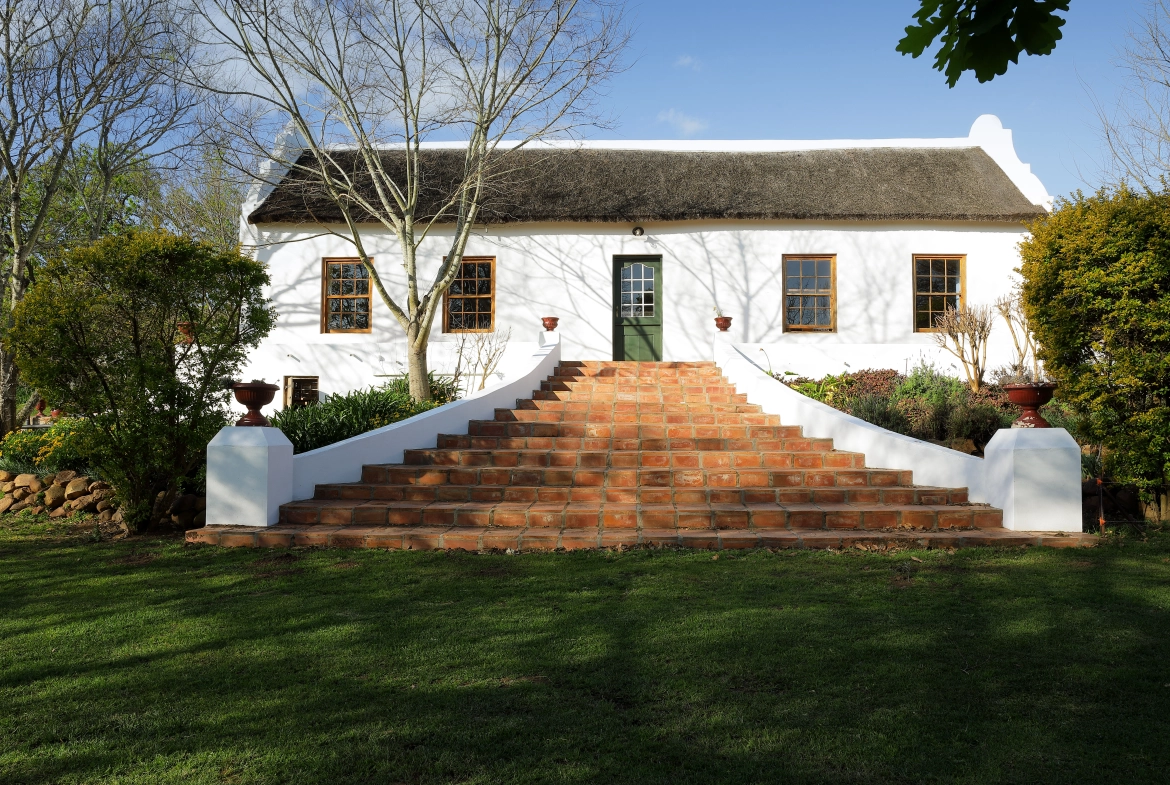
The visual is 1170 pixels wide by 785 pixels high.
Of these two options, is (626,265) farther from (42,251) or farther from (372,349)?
(42,251)

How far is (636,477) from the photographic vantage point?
7.85 metres

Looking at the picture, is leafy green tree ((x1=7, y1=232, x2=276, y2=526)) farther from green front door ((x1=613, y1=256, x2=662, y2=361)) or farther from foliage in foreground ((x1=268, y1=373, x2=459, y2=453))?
green front door ((x1=613, y1=256, x2=662, y2=361))

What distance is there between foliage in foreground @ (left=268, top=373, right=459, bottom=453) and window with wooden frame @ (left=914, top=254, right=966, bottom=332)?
30.9 feet

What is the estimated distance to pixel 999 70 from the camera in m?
2.37

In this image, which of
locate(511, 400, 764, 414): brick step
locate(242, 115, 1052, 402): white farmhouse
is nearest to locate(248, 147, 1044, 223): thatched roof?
locate(242, 115, 1052, 402): white farmhouse

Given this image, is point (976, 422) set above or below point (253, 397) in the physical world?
below

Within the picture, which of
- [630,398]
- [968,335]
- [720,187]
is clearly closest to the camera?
[630,398]

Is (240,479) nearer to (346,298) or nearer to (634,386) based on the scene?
(634,386)

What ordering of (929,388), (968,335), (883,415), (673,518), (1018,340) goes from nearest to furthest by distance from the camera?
(673,518), (883,415), (929,388), (968,335), (1018,340)

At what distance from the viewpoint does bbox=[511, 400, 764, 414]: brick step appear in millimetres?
10453

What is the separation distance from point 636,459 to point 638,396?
117 inches

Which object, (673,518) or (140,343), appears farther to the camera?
(140,343)

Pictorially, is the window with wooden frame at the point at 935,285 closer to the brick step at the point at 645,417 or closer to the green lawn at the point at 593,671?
the brick step at the point at 645,417

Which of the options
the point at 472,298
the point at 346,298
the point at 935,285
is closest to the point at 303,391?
the point at 346,298
